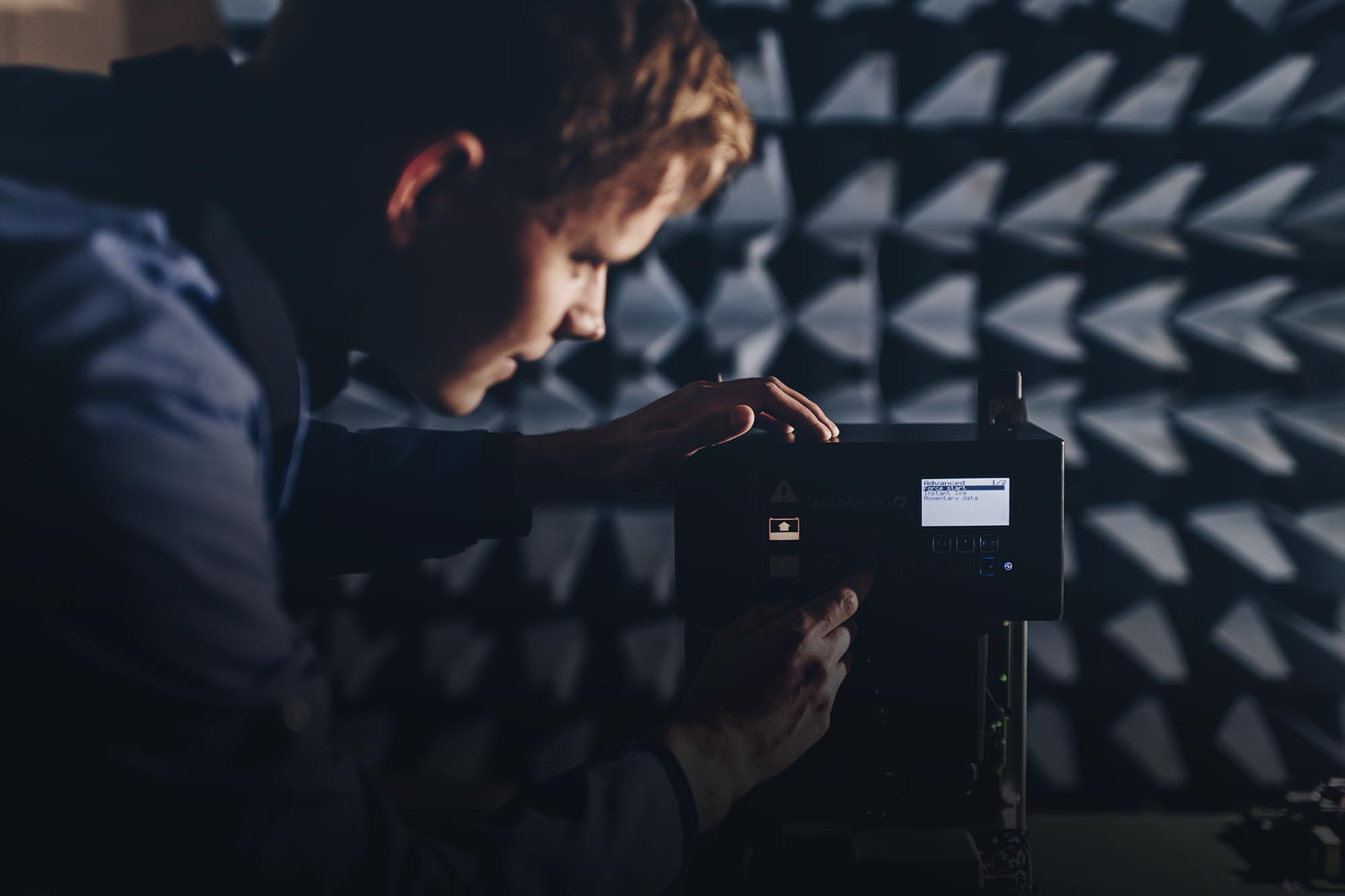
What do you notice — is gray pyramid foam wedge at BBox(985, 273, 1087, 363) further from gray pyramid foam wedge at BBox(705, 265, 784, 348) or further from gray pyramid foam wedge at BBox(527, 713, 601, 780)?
gray pyramid foam wedge at BBox(527, 713, 601, 780)

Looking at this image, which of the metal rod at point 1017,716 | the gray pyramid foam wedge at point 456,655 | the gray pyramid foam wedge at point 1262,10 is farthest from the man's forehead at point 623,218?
the gray pyramid foam wedge at point 1262,10

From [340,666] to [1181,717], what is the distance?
1952 millimetres

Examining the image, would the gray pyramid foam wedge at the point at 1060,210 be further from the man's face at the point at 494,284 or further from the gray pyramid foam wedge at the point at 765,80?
the man's face at the point at 494,284

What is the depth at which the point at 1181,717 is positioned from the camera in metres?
1.85

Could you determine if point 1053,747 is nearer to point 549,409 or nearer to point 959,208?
point 959,208

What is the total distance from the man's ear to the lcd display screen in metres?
0.48

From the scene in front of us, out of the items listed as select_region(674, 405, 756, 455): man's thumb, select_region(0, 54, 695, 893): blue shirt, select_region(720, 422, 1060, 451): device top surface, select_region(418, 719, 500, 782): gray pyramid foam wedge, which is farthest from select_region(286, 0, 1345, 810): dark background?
select_region(0, 54, 695, 893): blue shirt

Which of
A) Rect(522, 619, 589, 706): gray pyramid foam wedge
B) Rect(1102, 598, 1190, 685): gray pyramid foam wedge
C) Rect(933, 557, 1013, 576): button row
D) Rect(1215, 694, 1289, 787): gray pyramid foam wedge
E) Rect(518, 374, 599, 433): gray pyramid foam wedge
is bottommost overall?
Rect(1215, 694, 1289, 787): gray pyramid foam wedge

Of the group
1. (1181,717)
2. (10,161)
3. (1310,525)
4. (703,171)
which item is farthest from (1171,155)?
(10,161)

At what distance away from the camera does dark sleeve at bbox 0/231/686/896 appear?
0.43m

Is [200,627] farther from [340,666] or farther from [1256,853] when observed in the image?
[340,666]

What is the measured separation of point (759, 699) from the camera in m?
0.64

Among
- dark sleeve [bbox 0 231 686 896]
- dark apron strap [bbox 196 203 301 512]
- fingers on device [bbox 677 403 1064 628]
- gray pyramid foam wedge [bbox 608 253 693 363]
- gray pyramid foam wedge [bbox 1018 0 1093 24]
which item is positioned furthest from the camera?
gray pyramid foam wedge [bbox 608 253 693 363]

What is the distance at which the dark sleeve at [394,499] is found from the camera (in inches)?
36.7
